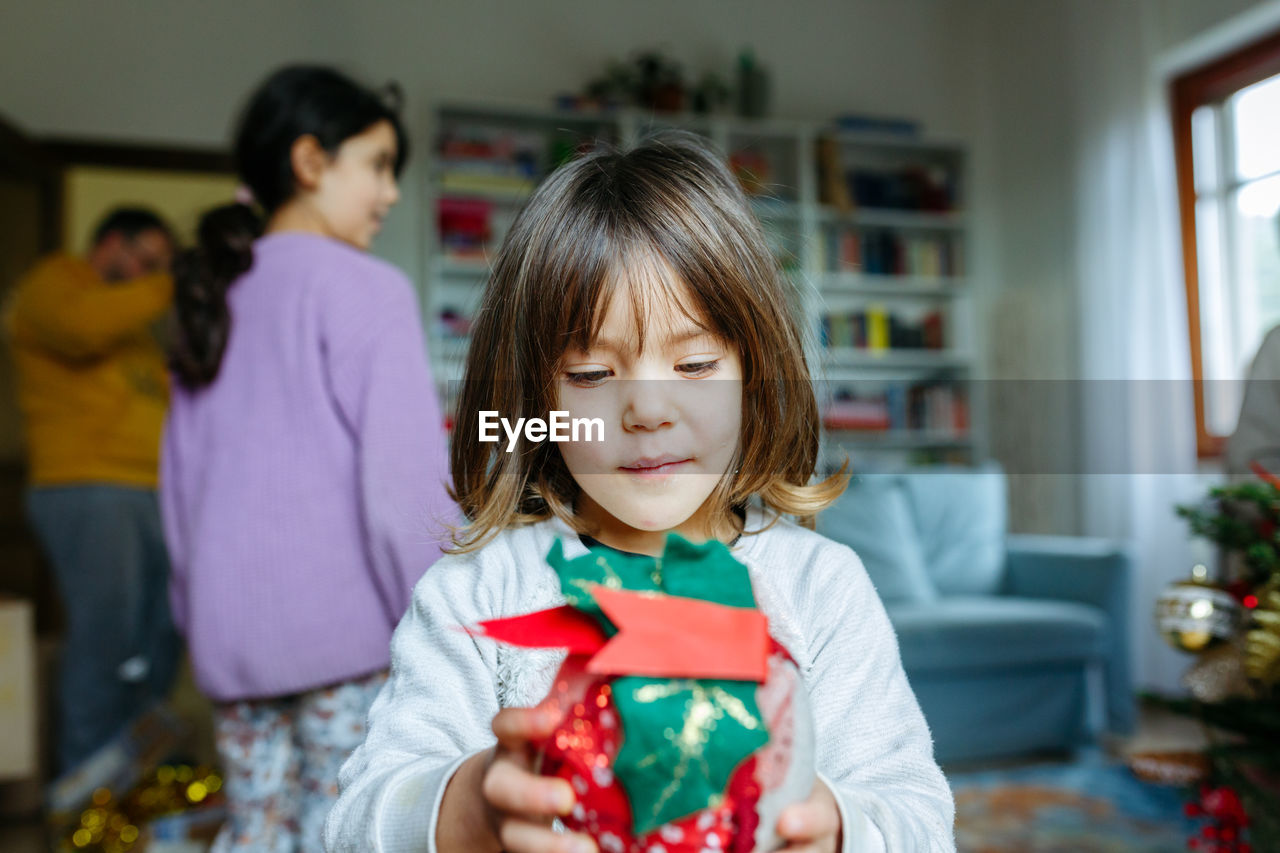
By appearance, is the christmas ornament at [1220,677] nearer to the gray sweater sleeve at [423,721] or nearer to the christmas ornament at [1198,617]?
the christmas ornament at [1198,617]

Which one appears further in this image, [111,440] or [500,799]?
[111,440]

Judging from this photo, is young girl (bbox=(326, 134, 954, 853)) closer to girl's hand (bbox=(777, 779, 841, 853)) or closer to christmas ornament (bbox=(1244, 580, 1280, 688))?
girl's hand (bbox=(777, 779, 841, 853))

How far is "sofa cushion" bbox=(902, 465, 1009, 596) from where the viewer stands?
325cm

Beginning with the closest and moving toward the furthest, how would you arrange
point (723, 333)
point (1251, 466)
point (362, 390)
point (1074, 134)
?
point (723, 333) < point (362, 390) < point (1251, 466) < point (1074, 134)

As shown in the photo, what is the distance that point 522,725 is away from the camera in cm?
40

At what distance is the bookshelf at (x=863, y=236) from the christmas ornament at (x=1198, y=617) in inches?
115

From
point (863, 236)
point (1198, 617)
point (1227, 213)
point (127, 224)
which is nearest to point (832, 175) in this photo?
point (863, 236)

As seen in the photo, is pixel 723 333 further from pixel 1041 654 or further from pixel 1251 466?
pixel 1041 654

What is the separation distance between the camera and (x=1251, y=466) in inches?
57.1

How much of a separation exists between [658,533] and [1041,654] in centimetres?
244

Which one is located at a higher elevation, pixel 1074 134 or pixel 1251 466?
pixel 1074 134

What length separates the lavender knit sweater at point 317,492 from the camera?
3.45 feet

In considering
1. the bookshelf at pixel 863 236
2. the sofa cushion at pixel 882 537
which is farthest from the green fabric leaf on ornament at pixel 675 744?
the bookshelf at pixel 863 236

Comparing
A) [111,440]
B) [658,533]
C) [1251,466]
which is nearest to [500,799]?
[658,533]
